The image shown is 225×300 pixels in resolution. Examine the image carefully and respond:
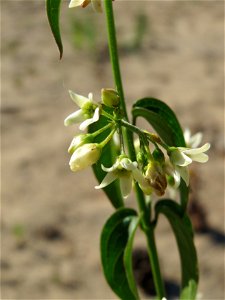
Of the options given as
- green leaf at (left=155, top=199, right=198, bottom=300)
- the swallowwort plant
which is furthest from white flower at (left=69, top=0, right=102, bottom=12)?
green leaf at (left=155, top=199, right=198, bottom=300)

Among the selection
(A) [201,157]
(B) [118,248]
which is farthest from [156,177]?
(B) [118,248]

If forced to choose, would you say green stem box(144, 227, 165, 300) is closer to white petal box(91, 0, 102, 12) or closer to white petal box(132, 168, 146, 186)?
white petal box(132, 168, 146, 186)

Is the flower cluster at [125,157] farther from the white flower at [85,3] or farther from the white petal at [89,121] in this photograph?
the white flower at [85,3]

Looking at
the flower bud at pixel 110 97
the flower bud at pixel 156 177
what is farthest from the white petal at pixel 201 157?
the flower bud at pixel 110 97

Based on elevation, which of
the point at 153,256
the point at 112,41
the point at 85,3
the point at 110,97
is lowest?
the point at 153,256

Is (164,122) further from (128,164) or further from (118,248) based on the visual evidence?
(118,248)

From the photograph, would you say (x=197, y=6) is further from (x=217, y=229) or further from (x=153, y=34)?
(x=217, y=229)

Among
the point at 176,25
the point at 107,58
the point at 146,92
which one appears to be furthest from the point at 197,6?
the point at 146,92
